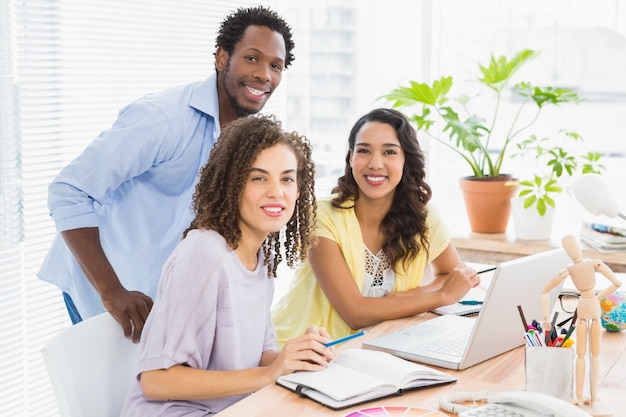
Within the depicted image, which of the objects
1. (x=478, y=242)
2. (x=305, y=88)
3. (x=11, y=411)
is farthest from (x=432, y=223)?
(x=305, y=88)

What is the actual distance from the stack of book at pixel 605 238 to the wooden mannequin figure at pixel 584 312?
1.64 m

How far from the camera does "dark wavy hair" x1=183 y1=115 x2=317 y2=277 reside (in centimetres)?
161

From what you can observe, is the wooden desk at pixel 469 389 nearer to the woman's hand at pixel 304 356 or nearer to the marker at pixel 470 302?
the woman's hand at pixel 304 356

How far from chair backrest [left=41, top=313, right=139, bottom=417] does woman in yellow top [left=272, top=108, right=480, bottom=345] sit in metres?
0.58

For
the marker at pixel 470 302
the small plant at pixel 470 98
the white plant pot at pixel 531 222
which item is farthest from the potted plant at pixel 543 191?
the marker at pixel 470 302

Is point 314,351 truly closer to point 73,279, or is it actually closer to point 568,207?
point 73,279

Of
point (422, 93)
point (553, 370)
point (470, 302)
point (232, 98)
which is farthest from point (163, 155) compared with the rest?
point (422, 93)

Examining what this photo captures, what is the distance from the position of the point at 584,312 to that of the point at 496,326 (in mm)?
304

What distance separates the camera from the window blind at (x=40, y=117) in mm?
2254

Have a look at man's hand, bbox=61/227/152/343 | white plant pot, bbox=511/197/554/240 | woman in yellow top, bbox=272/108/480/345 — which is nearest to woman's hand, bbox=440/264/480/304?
woman in yellow top, bbox=272/108/480/345

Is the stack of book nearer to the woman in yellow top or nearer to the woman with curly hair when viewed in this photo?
the woman in yellow top

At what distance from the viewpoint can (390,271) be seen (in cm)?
219

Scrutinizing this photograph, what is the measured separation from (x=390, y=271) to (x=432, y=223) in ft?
0.77

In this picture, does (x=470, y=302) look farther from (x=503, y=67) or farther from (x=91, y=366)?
(x=503, y=67)
